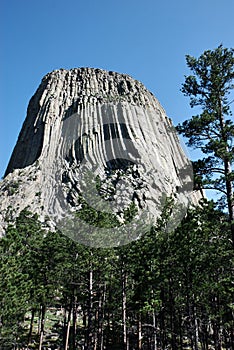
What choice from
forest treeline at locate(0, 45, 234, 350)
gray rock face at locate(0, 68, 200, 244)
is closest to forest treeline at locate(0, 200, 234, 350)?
forest treeline at locate(0, 45, 234, 350)

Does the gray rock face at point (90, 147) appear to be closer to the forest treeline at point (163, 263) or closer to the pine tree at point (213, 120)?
the forest treeline at point (163, 263)

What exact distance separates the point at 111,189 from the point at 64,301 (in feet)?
141

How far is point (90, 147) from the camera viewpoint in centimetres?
8206

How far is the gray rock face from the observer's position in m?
71.2

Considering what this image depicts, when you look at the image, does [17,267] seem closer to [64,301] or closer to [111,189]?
[64,301]

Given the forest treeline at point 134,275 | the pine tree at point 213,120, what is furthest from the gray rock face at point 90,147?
the pine tree at point 213,120

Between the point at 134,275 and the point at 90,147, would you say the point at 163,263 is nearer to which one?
the point at 134,275

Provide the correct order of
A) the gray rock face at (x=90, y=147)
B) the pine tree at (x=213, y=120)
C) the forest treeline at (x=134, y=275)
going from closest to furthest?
the pine tree at (x=213, y=120), the forest treeline at (x=134, y=275), the gray rock face at (x=90, y=147)

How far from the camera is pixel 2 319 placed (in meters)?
21.1

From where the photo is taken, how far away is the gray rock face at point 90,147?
234 feet

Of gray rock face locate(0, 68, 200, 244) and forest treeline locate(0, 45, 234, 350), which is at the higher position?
gray rock face locate(0, 68, 200, 244)

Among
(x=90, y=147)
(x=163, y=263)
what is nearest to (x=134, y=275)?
(x=163, y=263)

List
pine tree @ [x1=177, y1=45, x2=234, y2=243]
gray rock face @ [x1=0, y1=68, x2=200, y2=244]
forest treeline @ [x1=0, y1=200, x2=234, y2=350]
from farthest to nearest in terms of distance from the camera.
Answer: gray rock face @ [x1=0, y1=68, x2=200, y2=244] → forest treeline @ [x1=0, y1=200, x2=234, y2=350] → pine tree @ [x1=177, y1=45, x2=234, y2=243]

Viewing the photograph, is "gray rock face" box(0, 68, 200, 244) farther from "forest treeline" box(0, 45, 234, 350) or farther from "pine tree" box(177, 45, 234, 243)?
"pine tree" box(177, 45, 234, 243)
